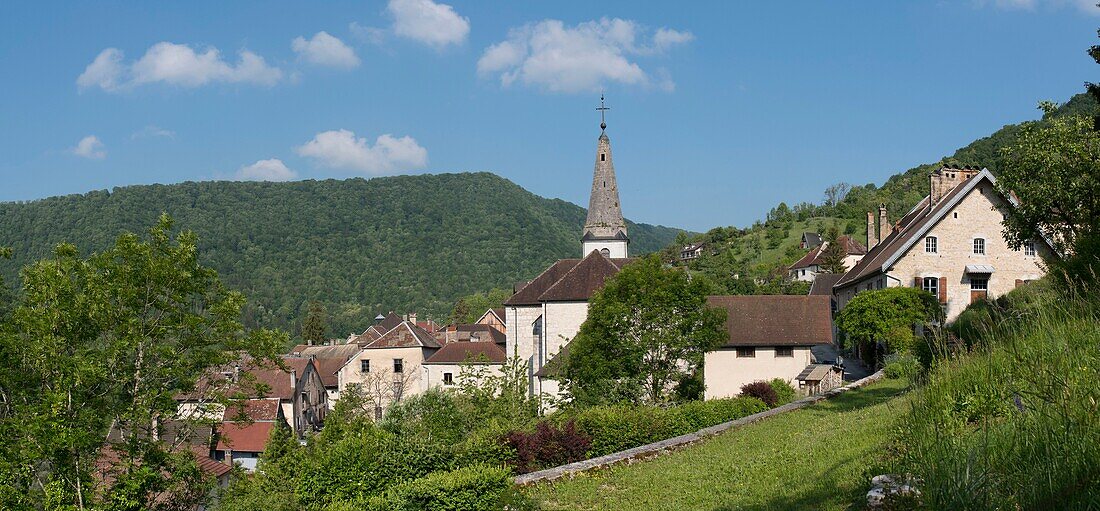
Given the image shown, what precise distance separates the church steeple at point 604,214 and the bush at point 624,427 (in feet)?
115

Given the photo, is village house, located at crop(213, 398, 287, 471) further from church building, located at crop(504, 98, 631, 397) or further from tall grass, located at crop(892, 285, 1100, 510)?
tall grass, located at crop(892, 285, 1100, 510)

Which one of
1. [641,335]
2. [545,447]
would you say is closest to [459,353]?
[641,335]

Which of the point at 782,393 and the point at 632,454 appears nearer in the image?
the point at 632,454

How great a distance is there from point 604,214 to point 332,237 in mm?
123726

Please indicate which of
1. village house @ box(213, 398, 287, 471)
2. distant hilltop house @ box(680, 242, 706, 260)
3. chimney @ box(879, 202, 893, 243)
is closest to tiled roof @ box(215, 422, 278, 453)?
village house @ box(213, 398, 287, 471)

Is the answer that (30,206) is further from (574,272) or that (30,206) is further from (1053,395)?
(1053,395)

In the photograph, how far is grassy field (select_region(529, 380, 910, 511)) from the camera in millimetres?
10391

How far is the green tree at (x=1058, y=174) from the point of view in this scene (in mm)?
19516

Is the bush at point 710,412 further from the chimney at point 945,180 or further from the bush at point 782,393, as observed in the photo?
the chimney at point 945,180

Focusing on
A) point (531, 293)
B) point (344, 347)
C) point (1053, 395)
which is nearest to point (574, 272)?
point (531, 293)

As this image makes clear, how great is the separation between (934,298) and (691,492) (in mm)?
24831

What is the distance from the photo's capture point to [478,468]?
13.4 metres

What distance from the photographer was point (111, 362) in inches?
795

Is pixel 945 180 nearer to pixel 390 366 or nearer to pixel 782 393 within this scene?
pixel 782 393
